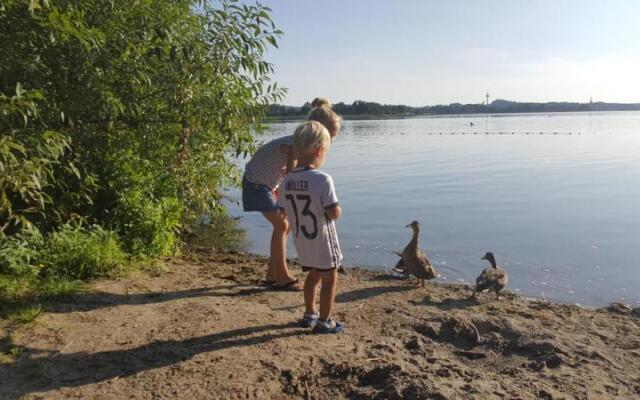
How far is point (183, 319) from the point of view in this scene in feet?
17.0

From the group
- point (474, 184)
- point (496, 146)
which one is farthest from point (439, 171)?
point (496, 146)

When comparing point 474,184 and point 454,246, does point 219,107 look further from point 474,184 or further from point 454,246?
point 474,184

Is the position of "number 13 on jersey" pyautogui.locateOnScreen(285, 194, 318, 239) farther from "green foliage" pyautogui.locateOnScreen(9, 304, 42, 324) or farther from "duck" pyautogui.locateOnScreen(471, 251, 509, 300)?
"duck" pyautogui.locateOnScreen(471, 251, 509, 300)

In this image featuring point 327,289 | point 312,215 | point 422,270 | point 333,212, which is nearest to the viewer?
point 333,212

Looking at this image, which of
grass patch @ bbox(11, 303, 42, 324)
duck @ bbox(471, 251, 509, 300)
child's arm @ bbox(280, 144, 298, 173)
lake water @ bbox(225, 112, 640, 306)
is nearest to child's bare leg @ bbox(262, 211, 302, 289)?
child's arm @ bbox(280, 144, 298, 173)

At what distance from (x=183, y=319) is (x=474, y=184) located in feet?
48.4

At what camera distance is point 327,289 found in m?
4.86

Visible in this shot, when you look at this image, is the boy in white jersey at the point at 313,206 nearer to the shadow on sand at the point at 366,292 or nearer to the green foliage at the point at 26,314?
the shadow on sand at the point at 366,292

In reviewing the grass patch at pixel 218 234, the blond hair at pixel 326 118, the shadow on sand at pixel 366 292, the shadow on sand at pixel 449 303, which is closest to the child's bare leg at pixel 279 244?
the shadow on sand at pixel 366 292

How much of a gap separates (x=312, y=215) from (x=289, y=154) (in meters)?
1.32

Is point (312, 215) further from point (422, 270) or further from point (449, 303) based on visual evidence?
point (422, 270)

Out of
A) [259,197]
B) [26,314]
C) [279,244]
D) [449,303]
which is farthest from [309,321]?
[26,314]

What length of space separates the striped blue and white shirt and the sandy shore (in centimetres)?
134

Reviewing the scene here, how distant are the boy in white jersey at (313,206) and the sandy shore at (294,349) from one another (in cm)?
71
